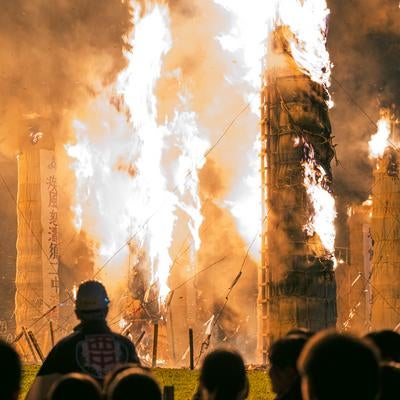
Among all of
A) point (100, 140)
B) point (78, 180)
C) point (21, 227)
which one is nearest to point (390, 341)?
point (21, 227)

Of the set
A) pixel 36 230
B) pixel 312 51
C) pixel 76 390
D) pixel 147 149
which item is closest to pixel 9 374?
pixel 76 390

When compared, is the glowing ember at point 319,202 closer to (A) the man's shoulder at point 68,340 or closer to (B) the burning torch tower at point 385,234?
(B) the burning torch tower at point 385,234

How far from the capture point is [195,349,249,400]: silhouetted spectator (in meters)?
5.30

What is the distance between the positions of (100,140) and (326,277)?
2332 centimetres

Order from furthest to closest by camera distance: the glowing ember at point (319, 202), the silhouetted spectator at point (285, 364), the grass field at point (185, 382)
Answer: the glowing ember at point (319, 202), the grass field at point (185, 382), the silhouetted spectator at point (285, 364)

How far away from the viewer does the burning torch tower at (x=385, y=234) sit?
3797cm

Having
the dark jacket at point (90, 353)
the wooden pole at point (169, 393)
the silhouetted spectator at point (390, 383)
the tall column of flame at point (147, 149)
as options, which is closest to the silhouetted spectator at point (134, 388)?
the silhouetted spectator at point (390, 383)

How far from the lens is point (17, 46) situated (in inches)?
1634

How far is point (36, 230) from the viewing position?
129 ft

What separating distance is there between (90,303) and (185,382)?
10903 millimetres

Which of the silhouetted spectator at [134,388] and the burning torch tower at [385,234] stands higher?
the burning torch tower at [385,234]

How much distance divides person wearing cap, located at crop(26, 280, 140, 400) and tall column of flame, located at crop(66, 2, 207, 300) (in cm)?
2851

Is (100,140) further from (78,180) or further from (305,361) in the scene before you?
(305,361)

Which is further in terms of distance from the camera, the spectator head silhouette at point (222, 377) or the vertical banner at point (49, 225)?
the vertical banner at point (49, 225)
